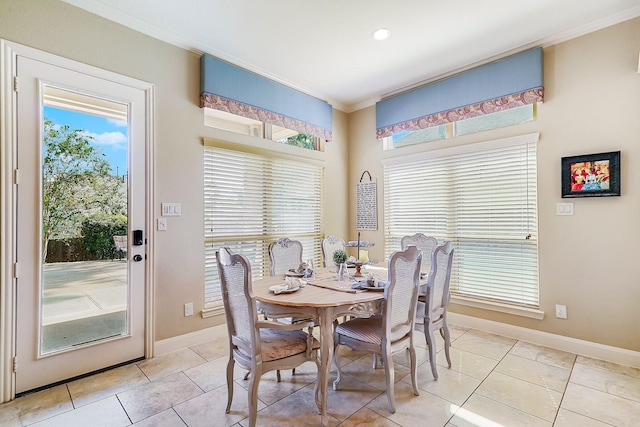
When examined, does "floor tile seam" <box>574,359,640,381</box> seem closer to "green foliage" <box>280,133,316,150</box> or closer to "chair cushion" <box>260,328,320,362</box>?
"chair cushion" <box>260,328,320,362</box>

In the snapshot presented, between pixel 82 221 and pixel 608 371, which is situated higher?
pixel 82 221

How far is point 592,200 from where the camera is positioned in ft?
8.94

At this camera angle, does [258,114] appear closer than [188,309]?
No

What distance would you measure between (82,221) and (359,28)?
2.86 m

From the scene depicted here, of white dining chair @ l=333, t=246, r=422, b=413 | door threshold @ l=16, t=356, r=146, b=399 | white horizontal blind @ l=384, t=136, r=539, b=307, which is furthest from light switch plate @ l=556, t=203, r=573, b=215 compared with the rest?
door threshold @ l=16, t=356, r=146, b=399

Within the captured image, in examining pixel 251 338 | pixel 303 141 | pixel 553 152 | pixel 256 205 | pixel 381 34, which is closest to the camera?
pixel 251 338

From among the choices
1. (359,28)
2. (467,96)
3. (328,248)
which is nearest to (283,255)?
(328,248)

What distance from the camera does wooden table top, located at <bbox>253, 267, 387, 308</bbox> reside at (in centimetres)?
184

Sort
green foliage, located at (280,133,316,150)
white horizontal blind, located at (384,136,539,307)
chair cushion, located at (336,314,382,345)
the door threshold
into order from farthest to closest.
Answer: green foliage, located at (280,133,316,150) → white horizontal blind, located at (384,136,539,307) → the door threshold → chair cushion, located at (336,314,382,345)

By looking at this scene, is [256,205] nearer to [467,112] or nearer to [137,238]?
[137,238]

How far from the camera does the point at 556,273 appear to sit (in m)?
2.92

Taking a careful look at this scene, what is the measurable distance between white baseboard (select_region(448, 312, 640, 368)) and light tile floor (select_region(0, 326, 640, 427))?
0.10m

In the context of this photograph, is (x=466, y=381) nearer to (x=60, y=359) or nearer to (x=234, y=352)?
(x=234, y=352)

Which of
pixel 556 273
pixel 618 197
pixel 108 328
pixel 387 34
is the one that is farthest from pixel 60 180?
pixel 618 197
